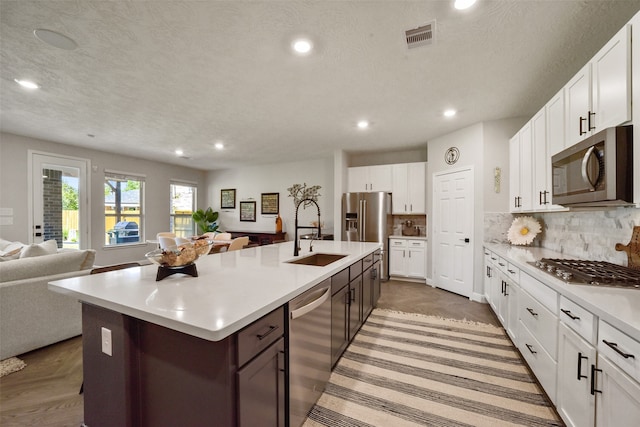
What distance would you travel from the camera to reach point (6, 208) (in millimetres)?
4117

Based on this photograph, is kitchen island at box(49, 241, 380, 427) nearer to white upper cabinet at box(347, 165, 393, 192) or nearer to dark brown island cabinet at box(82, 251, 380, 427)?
dark brown island cabinet at box(82, 251, 380, 427)

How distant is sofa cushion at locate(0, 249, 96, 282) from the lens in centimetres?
223

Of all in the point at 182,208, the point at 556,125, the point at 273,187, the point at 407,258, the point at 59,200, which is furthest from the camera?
the point at 182,208

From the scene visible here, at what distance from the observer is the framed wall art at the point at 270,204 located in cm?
677

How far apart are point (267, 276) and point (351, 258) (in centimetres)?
92

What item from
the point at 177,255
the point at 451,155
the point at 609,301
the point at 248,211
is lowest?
the point at 609,301

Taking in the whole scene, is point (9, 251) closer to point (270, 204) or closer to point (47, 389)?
point (47, 389)

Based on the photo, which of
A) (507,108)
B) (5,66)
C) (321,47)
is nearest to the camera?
(321,47)

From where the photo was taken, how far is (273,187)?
682 cm

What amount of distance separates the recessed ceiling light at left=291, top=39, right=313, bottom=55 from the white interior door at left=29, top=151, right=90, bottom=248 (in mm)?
5347

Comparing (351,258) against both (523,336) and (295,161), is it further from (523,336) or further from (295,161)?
(295,161)

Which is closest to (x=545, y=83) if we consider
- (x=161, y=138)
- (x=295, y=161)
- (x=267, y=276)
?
(x=267, y=276)

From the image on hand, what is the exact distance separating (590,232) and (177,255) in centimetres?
326

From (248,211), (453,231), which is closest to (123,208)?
(248,211)
